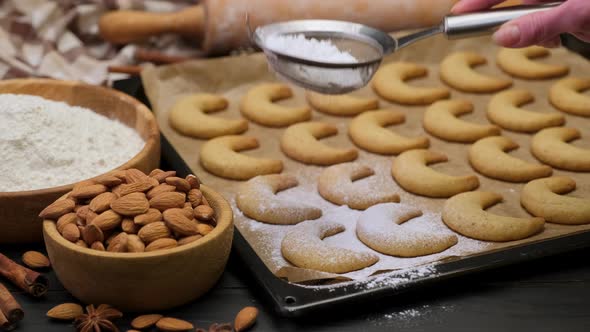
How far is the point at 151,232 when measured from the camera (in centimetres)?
137

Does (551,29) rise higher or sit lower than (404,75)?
higher

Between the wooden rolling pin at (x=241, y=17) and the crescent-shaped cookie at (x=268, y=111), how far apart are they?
1.17 feet

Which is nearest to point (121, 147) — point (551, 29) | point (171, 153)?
point (171, 153)

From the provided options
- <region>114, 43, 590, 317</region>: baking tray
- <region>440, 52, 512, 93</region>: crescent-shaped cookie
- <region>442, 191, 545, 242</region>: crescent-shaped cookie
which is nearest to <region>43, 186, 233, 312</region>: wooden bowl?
<region>114, 43, 590, 317</region>: baking tray

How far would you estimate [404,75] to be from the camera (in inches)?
96.9

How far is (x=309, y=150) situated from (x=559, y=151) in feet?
2.11

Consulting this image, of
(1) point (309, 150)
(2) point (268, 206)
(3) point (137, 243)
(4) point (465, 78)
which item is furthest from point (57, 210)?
(4) point (465, 78)

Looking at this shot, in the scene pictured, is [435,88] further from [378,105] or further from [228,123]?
[228,123]

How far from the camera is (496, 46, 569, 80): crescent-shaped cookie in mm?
2447

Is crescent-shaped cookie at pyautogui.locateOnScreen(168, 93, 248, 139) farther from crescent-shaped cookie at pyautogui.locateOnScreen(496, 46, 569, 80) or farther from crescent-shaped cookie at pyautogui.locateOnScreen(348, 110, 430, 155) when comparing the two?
crescent-shaped cookie at pyautogui.locateOnScreen(496, 46, 569, 80)

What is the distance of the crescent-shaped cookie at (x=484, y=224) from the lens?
165cm

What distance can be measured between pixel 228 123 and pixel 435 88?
67cm

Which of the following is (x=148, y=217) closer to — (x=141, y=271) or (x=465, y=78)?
(x=141, y=271)

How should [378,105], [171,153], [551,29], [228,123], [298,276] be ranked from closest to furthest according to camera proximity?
[298,276] < [551,29] < [171,153] < [228,123] < [378,105]
